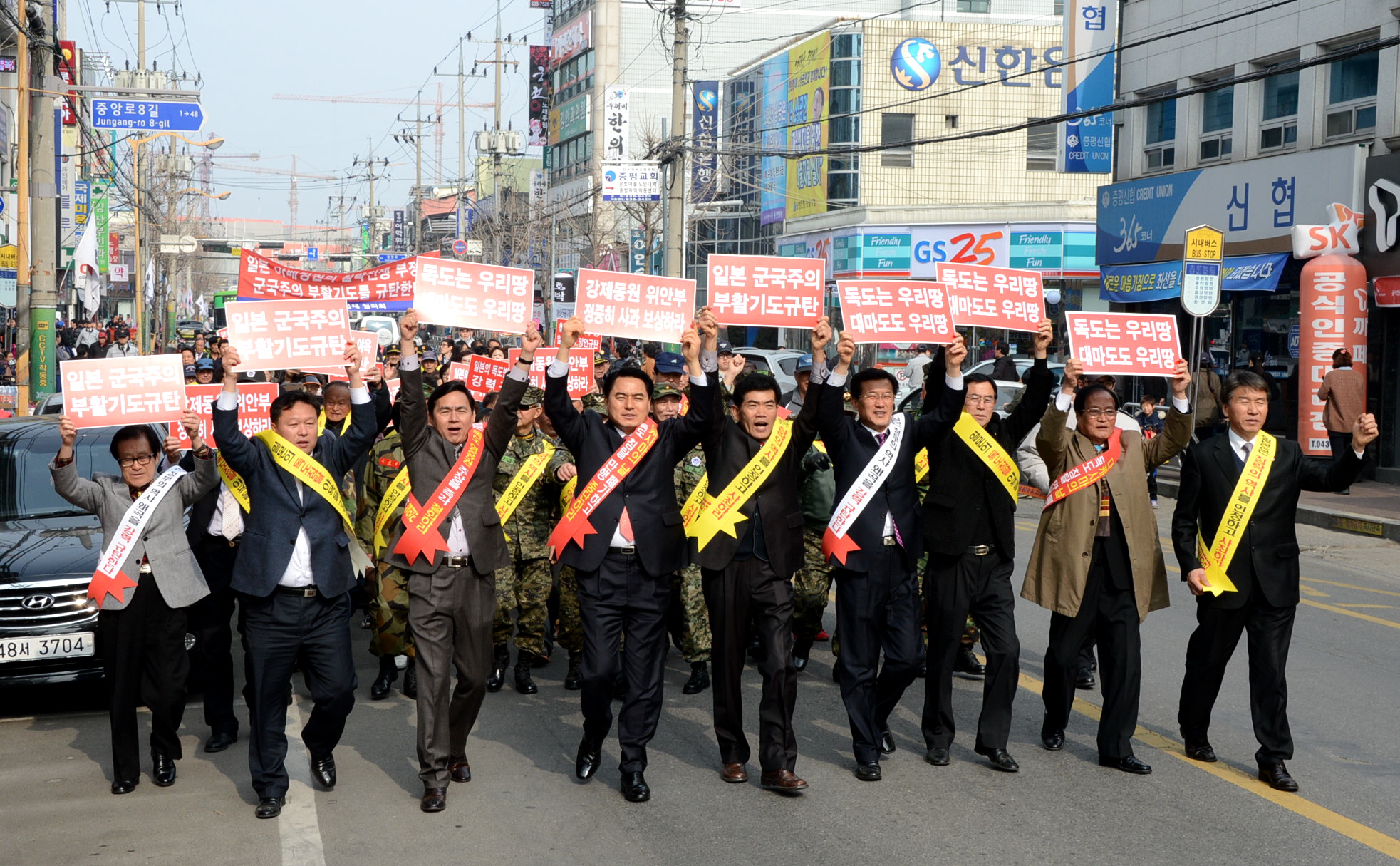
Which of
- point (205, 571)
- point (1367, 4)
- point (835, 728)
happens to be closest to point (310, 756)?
point (205, 571)

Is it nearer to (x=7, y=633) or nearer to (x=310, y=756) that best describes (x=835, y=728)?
(x=310, y=756)

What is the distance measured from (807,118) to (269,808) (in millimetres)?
41164

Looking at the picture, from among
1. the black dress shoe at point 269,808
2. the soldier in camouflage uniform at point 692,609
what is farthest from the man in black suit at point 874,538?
the black dress shoe at point 269,808

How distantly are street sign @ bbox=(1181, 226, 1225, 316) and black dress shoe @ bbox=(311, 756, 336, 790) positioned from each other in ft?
42.3

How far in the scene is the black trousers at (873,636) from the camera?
6.21 metres

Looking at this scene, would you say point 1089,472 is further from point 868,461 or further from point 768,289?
point 768,289

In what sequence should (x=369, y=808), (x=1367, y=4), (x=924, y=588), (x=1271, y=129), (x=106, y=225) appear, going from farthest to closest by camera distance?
(x=106, y=225) → (x=1271, y=129) → (x=1367, y=4) → (x=924, y=588) → (x=369, y=808)

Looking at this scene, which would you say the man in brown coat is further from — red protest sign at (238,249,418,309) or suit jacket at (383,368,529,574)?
red protest sign at (238,249,418,309)

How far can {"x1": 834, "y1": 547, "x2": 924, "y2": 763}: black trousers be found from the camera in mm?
6211

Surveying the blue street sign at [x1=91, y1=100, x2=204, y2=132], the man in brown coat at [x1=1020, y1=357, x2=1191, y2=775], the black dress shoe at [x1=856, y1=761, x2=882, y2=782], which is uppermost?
the blue street sign at [x1=91, y1=100, x2=204, y2=132]

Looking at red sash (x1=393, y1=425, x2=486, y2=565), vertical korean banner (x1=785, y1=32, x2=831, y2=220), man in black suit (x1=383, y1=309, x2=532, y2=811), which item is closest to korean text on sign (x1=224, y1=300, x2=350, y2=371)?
man in black suit (x1=383, y1=309, x2=532, y2=811)

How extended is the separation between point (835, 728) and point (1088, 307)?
105 feet

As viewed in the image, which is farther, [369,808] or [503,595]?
[503,595]

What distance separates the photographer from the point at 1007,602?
21.2 ft
